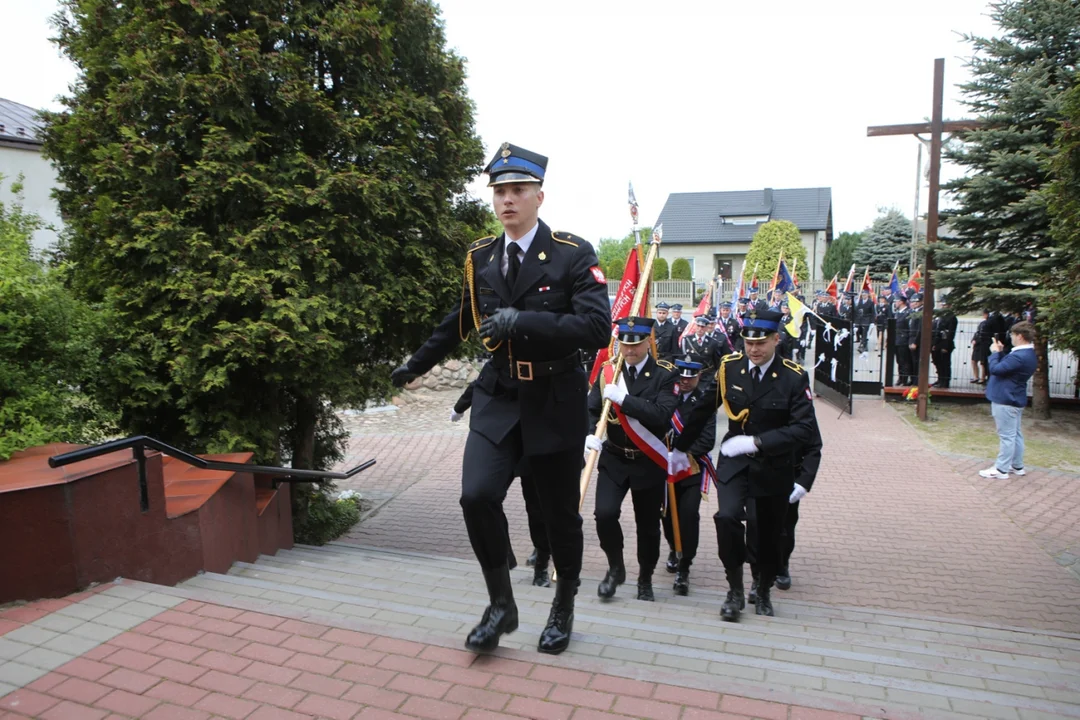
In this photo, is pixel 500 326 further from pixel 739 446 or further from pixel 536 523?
pixel 536 523

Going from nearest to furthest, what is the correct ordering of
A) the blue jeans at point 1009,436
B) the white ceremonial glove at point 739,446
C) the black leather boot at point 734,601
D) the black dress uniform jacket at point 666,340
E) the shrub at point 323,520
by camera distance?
the black leather boot at point 734,601 → the white ceremonial glove at point 739,446 → the shrub at point 323,520 → the blue jeans at point 1009,436 → the black dress uniform jacket at point 666,340

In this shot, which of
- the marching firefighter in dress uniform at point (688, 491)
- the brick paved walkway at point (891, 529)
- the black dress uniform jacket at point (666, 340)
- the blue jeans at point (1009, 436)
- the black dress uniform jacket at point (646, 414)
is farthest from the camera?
the black dress uniform jacket at point (666, 340)

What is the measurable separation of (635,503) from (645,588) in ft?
1.98

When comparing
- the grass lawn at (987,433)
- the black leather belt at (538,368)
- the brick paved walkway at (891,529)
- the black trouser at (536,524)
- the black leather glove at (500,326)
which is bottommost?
the brick paved walkway at (891,529)

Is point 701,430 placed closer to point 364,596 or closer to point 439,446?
point 364,596

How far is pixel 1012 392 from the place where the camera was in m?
9.38

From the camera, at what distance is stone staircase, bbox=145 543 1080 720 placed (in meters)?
3.07

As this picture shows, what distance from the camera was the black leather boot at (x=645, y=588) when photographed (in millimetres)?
5504

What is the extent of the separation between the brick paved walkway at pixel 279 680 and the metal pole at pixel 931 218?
481 inches

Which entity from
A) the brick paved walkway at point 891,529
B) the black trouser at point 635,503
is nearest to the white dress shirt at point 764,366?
the black trouser at point 635,503

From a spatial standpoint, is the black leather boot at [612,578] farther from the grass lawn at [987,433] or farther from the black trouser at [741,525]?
the grass lawn at [987,433]

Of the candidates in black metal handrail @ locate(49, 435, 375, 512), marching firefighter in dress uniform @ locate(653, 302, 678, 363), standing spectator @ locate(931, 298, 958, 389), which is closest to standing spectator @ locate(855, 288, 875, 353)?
standing spectator @ locate(931, 298, 958, 389)

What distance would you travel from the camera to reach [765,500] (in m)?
5.16

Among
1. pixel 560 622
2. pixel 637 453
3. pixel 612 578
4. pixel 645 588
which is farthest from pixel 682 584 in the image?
pixel 560 622
